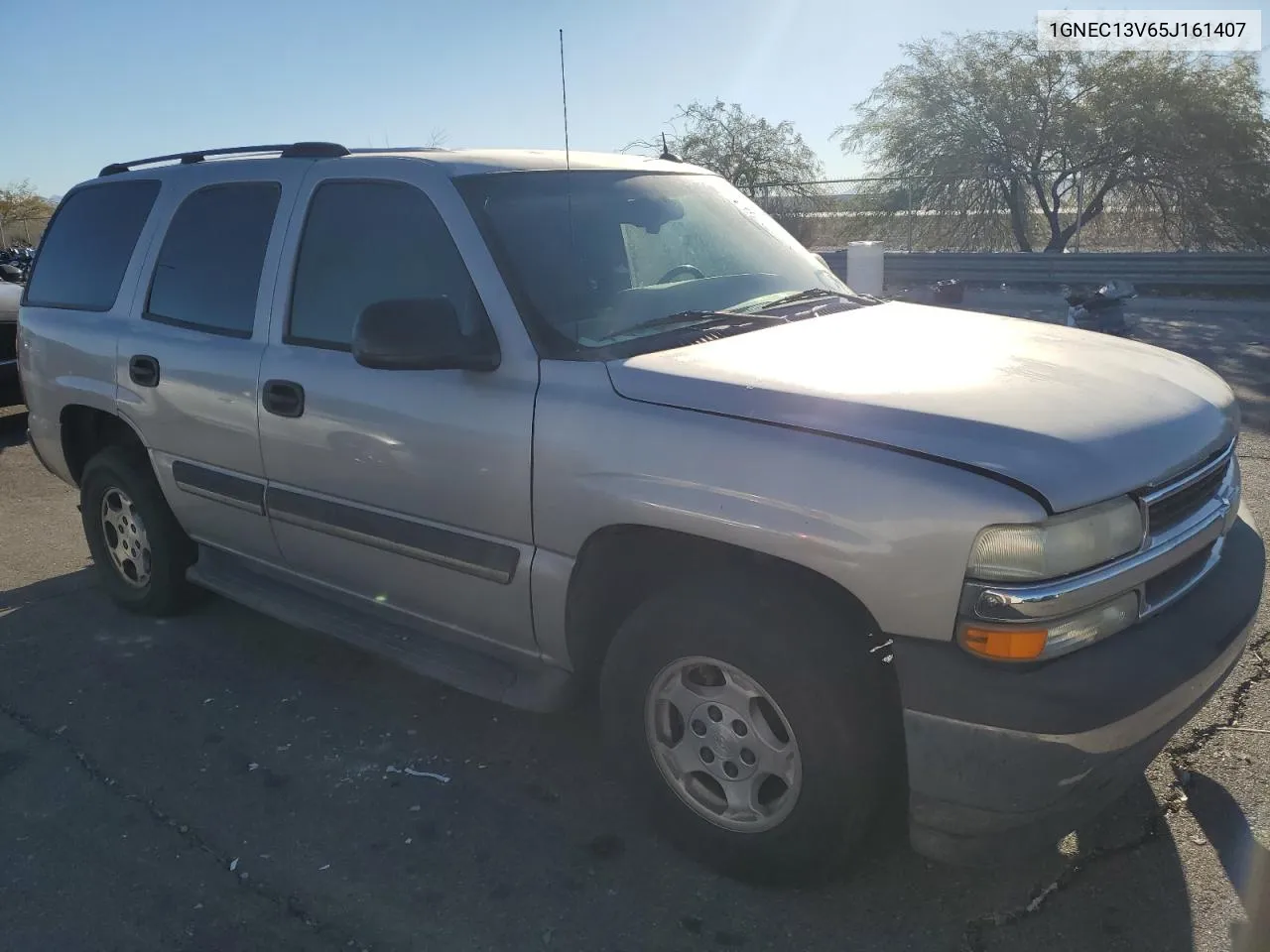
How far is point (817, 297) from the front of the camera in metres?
3.69

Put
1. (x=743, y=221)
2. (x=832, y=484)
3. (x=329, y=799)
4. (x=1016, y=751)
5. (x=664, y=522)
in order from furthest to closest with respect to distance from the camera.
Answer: (x=743, y=221), (x=329, y=799), (x=664, y=522), (x=832, y=484), (x=1016, y=751)

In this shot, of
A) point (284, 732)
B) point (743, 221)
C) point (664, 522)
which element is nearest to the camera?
point (664, 522)

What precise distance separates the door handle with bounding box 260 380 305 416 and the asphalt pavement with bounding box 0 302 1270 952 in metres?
1.15

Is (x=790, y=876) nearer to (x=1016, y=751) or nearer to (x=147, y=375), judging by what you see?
(x=1016, y=751)

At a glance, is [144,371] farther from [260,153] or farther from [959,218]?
[959,218]

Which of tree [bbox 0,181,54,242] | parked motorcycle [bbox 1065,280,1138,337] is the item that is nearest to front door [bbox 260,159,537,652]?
parked motorcycle [bbox 1065,280,1138,337]

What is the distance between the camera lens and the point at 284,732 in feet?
12.1

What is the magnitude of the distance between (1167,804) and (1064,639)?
1146 mm

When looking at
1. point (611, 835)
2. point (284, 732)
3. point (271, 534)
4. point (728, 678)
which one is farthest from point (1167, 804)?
point (271, 534)

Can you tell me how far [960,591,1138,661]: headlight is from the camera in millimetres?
2197

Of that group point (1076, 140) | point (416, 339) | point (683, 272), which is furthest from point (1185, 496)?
point (1076, 140)

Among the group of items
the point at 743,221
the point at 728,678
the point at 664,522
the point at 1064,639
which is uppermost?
the point at 743,221

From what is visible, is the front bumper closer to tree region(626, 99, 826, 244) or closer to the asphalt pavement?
the asphalt pavement

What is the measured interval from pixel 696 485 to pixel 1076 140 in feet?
60.4
